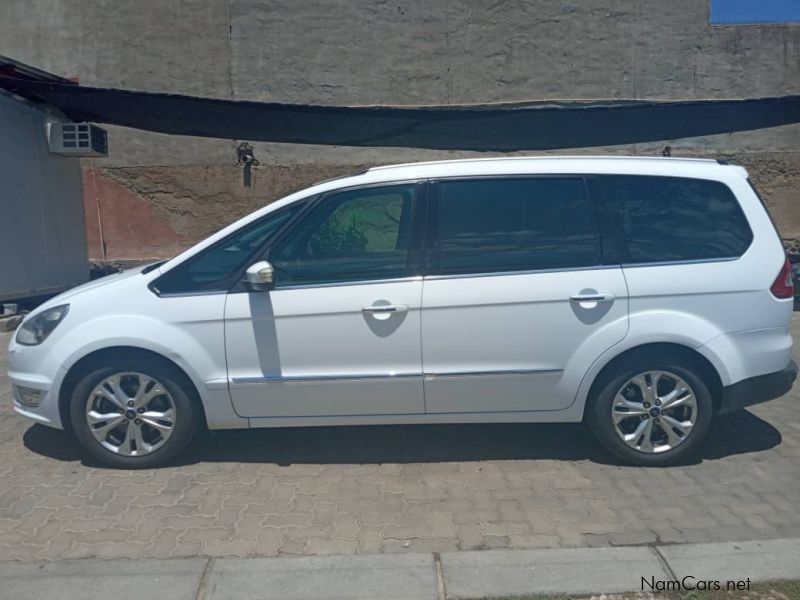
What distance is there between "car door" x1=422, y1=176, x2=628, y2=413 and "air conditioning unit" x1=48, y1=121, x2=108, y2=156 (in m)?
6.47

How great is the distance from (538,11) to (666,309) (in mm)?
9126

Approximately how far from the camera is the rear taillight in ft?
15.1

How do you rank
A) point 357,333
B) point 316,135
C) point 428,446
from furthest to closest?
point 316,135 < point 428,446 < point 357,333

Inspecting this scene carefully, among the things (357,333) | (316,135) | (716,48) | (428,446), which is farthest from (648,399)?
(716,48)

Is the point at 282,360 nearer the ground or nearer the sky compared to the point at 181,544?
nearer the sky

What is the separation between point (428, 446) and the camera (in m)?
5.11

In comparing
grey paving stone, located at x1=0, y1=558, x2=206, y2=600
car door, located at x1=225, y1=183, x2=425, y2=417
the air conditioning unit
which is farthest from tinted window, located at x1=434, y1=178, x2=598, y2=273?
the air conditioning unit

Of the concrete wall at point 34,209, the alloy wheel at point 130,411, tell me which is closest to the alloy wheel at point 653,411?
the alloy wheel at point 130,411

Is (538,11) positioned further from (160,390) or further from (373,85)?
(160,390)

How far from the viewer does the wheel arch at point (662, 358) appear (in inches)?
180

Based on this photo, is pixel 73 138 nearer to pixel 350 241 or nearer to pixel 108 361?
pixel 108 361

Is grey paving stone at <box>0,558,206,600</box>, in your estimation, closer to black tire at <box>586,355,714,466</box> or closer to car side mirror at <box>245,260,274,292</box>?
car side mirror at <box>245,260,274,292</box>

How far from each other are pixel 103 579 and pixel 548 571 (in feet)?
6.79

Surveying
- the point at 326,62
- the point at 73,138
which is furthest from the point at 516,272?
the point at 326,62
